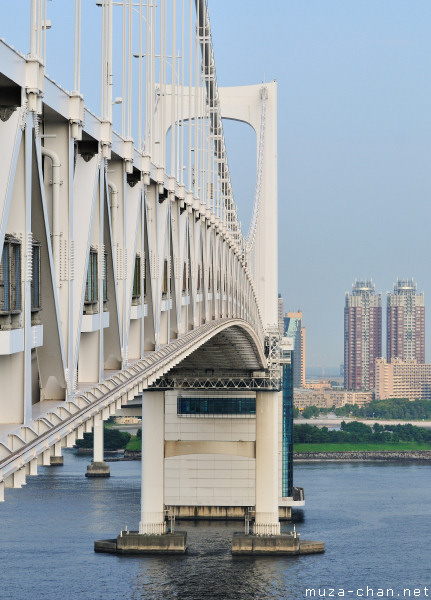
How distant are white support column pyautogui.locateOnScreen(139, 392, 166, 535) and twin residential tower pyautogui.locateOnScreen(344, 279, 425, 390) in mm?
129601

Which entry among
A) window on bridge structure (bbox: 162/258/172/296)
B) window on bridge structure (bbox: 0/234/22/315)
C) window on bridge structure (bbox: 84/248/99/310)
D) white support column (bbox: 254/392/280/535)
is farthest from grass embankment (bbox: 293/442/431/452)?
window on bridge structure (bbox: 0/234/22/315)

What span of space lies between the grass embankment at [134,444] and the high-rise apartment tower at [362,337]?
265 ft

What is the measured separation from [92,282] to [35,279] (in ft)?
5.71

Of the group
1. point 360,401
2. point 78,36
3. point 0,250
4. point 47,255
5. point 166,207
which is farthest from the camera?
point 360,401

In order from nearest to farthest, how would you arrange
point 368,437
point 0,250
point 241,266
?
point 0,250
point 241,266
point 368,437

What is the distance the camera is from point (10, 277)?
21.3 feet

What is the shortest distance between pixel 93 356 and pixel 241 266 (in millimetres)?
17046

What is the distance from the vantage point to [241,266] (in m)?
26.0

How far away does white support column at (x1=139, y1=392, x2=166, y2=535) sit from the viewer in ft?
106

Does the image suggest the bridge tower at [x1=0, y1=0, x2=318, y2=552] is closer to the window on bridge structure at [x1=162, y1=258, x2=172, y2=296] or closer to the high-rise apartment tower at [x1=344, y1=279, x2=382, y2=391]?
the window on bridge structure at [x1=162, y1=258, x2=172, y2=296]

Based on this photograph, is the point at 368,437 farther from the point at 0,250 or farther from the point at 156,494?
the point at 0,250

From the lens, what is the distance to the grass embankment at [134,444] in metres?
72.8

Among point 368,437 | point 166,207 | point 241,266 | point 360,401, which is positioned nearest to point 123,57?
point 166,207

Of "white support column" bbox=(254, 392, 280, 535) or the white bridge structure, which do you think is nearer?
the white bridge structure
